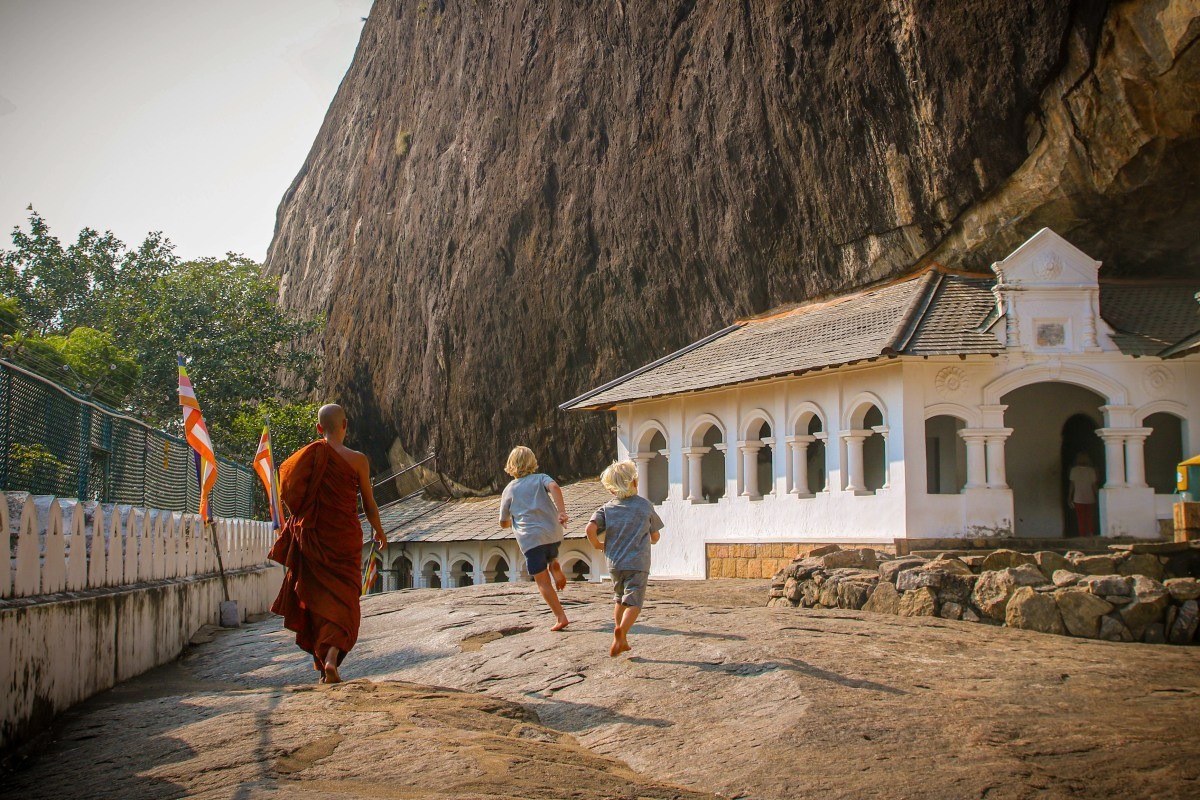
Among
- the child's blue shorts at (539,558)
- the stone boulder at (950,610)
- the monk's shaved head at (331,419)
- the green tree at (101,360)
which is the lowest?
the stone boulder at (950,610)

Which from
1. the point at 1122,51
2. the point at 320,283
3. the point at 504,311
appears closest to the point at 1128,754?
the point at 1122,51

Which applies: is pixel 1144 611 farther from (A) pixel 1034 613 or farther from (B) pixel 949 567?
(B) pixel 949 567

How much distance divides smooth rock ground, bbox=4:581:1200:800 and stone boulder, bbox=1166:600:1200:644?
0.54 metres

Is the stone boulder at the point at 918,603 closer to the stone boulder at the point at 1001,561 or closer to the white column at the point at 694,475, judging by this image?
the stone boulder at the point at 1001,561

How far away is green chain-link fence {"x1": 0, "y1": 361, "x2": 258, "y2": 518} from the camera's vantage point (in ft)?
27.9

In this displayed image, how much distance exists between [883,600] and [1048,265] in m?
9.43

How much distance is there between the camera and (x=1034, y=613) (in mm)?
10758

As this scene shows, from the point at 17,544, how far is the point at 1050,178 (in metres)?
17.2

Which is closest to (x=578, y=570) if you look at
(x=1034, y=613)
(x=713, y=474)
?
(x=713, y=474)

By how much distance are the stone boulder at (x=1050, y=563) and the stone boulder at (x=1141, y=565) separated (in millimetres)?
649

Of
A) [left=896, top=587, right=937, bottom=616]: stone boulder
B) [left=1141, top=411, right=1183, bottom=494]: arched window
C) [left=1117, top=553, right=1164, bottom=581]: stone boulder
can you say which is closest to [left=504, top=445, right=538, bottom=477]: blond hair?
[left=896, top=587, right=937, bottom=616]: stone boulder

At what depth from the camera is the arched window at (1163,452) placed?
66.7ft

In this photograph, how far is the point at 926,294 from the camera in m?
20.6

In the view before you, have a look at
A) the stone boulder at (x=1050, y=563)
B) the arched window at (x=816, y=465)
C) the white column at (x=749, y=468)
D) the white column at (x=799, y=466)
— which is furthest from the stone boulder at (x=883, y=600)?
the arched window at (x=816, y=465)
